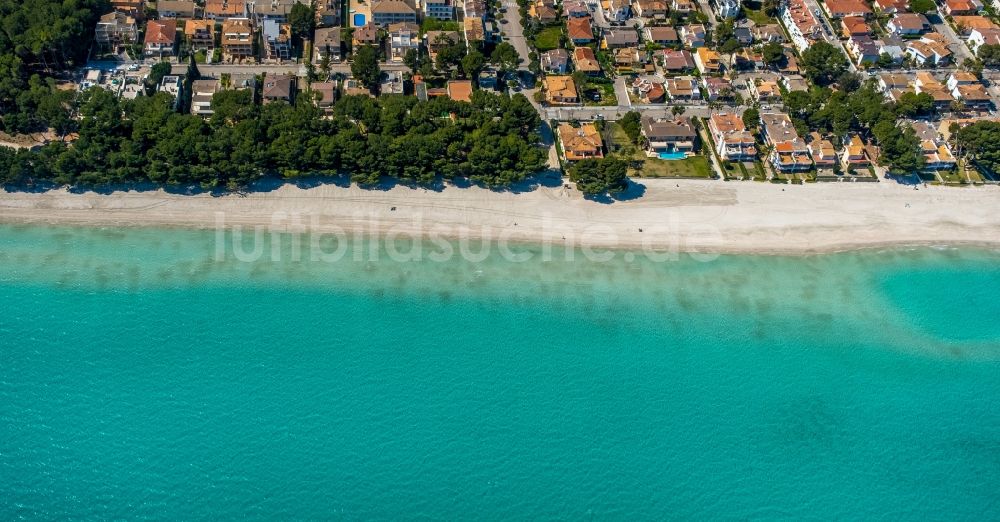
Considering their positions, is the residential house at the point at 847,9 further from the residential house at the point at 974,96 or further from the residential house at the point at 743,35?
the residential house at the point at 974,96

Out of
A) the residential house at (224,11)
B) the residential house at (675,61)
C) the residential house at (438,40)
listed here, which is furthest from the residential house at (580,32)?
the residential house at (224,11)

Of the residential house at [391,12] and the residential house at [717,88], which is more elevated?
the residential house at [391,12]

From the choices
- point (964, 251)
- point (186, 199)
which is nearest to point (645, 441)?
point (964, 251)

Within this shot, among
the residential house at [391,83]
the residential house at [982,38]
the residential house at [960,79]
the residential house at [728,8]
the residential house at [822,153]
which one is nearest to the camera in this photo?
the residential house at [822,153]

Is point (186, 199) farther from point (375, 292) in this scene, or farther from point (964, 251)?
point (964, 251)

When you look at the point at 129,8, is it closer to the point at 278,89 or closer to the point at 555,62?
the point at 278,89
